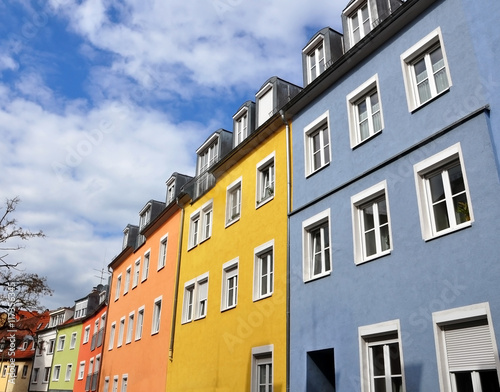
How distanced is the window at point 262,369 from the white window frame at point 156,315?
9759 millimetres

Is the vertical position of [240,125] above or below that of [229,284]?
above

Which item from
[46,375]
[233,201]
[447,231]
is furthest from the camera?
[46,375]

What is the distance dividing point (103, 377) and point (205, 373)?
53.9 ft

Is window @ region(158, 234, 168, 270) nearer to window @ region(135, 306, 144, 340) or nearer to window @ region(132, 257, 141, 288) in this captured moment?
window @ region(135, 306, 144, 340)

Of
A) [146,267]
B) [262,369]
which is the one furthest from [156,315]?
[262,369]

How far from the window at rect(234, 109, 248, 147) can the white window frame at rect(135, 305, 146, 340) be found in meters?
11.2

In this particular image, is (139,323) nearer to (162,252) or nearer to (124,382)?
(124,382)

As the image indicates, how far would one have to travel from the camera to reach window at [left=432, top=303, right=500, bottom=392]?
29.2 ft

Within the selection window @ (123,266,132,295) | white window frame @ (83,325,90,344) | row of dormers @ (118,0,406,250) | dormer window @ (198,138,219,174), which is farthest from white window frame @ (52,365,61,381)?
dormer window @ (198,138,219,174)

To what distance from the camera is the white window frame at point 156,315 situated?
2450cm

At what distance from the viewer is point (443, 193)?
10625 millimetres

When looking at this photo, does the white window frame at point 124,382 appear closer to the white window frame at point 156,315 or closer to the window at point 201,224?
the white window frame at point 156,315

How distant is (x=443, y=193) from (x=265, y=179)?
834cm

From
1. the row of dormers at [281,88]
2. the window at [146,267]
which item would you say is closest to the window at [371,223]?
the row of dormers at [281,88]
